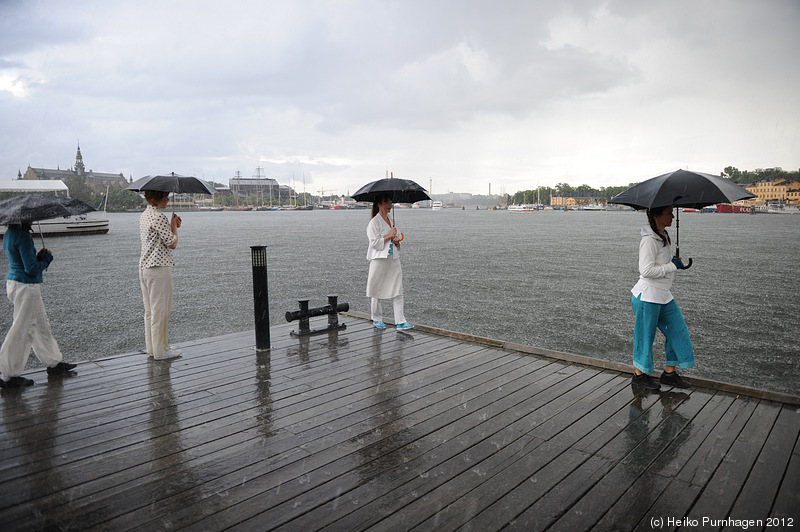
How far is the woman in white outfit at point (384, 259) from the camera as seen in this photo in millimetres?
6418

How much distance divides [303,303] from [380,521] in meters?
4.19

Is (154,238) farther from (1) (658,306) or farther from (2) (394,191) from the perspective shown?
(1) (658,306)

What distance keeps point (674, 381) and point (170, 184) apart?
17.6 ft

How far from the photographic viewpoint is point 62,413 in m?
3.94

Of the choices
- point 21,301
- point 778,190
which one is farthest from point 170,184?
point 778,190

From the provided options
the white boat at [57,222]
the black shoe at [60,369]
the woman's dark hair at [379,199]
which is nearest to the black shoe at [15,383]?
the black shoe at [60,369]

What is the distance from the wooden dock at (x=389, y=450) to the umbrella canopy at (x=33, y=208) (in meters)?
1.58

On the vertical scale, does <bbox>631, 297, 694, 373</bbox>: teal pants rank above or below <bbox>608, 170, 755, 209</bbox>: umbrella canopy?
below

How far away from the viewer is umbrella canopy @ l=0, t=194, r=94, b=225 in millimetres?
4352

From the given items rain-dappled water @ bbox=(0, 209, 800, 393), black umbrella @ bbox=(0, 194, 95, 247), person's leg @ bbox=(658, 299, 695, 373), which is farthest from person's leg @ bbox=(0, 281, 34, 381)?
person's leg @ bbox=(658, 299, 695, 373)

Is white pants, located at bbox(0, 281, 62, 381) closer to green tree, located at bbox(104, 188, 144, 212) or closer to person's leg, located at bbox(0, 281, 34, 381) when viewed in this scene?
person's leg, located at bbox(0, 281, 34, 381)

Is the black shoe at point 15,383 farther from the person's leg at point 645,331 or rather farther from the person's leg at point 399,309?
the person's leg at point 645,331

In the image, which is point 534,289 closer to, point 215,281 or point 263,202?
point 215,281

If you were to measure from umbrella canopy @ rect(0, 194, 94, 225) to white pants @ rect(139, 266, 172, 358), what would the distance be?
3.08 feet
